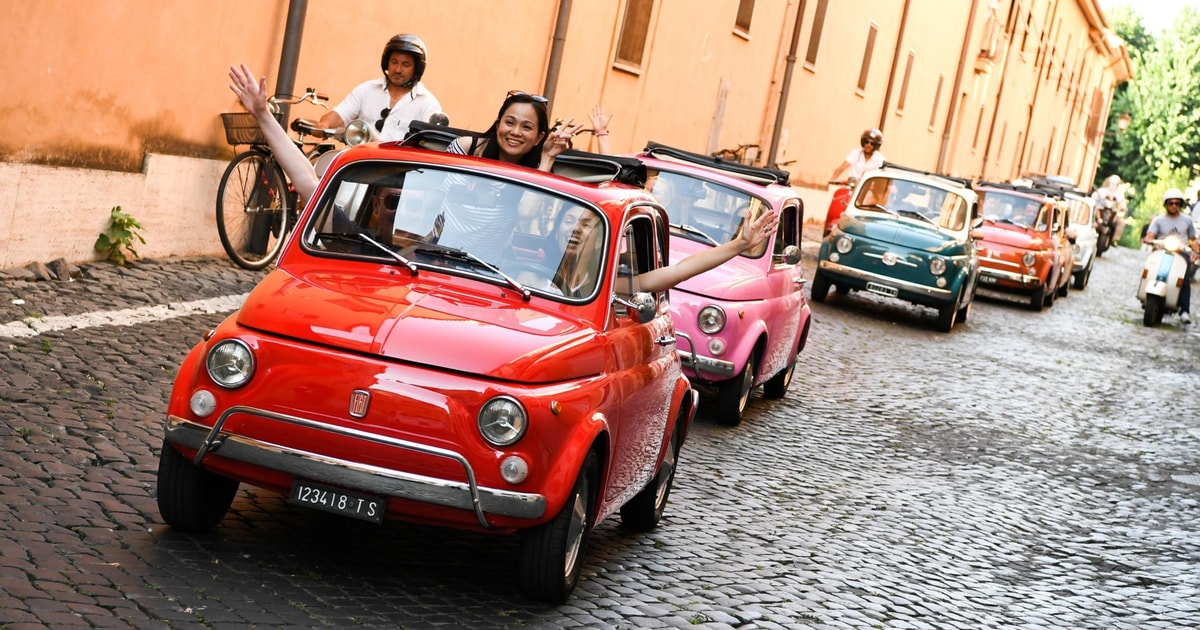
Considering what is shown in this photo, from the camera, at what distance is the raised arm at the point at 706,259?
6434 millimetres

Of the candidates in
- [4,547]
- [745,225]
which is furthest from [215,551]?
[745,225]

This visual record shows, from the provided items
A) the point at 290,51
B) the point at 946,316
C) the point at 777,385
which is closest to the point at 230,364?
the point at 777,385

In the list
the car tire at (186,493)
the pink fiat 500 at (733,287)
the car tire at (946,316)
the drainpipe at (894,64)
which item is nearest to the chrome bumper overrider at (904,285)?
the car tire at (946,316)

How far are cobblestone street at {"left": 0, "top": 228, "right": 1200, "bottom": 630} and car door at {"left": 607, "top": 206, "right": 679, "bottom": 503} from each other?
45 centimetres

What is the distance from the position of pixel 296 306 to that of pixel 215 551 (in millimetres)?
886

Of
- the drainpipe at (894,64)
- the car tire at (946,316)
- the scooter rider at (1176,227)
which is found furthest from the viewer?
the drainpipe at (894,64)

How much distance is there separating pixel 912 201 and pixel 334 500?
49.3 ft

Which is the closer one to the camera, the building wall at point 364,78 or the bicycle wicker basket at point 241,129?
the building wall at point 364,78

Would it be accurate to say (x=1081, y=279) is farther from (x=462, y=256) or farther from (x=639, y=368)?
(x=462, y=256)

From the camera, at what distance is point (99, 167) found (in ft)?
36.4

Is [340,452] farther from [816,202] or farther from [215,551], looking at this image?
[816,202]

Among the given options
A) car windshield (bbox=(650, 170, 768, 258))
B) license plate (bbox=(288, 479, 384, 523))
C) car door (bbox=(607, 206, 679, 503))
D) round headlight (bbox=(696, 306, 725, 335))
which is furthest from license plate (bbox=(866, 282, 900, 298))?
license plate (bbox=(288, 479, 384, 523))

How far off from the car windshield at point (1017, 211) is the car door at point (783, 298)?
14.1 meters

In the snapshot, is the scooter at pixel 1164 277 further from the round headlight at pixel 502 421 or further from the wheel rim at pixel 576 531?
the round headlight at pixel 502 421
